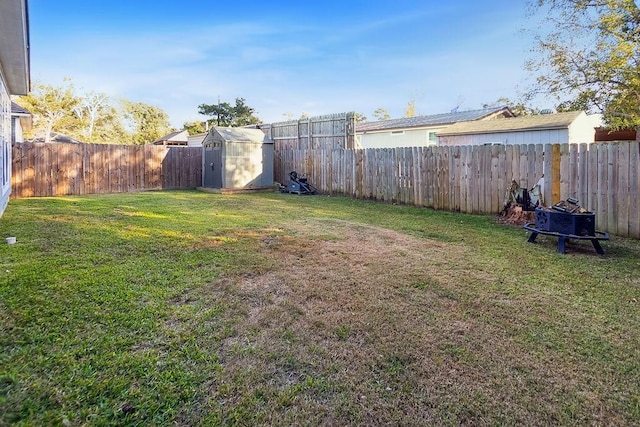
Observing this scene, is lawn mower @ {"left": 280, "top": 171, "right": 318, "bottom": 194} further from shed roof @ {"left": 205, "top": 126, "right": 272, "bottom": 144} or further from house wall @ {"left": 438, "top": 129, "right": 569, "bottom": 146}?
house wall @ {"left": 438, "top": 129, "right": 569, "bottom": 146}

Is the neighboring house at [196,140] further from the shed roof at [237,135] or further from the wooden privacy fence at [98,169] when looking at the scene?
the shed roof at [237,135]

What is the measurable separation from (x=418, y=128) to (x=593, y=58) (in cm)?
1243

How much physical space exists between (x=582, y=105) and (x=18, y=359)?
28.9ft

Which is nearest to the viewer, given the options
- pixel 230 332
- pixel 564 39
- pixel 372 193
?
pixel 230 332

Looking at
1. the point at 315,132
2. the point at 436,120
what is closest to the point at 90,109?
the point at 315,132

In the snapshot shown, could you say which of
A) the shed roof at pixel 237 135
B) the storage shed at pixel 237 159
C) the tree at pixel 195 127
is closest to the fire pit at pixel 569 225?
the storage shed at pixel 237 159

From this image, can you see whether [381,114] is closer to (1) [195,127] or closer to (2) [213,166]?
(1) [195,127]

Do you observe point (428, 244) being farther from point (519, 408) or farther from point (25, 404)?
point (25, 404)

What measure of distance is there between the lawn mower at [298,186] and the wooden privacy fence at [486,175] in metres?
0.31

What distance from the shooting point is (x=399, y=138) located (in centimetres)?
1942

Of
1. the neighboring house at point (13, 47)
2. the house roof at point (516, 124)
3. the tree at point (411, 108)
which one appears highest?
the tree at point (411, 108)

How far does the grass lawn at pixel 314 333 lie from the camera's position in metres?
1.66

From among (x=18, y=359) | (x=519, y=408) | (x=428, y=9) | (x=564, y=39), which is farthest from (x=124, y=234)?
(x=428, y=9)

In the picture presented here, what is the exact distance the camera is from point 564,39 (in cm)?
682
